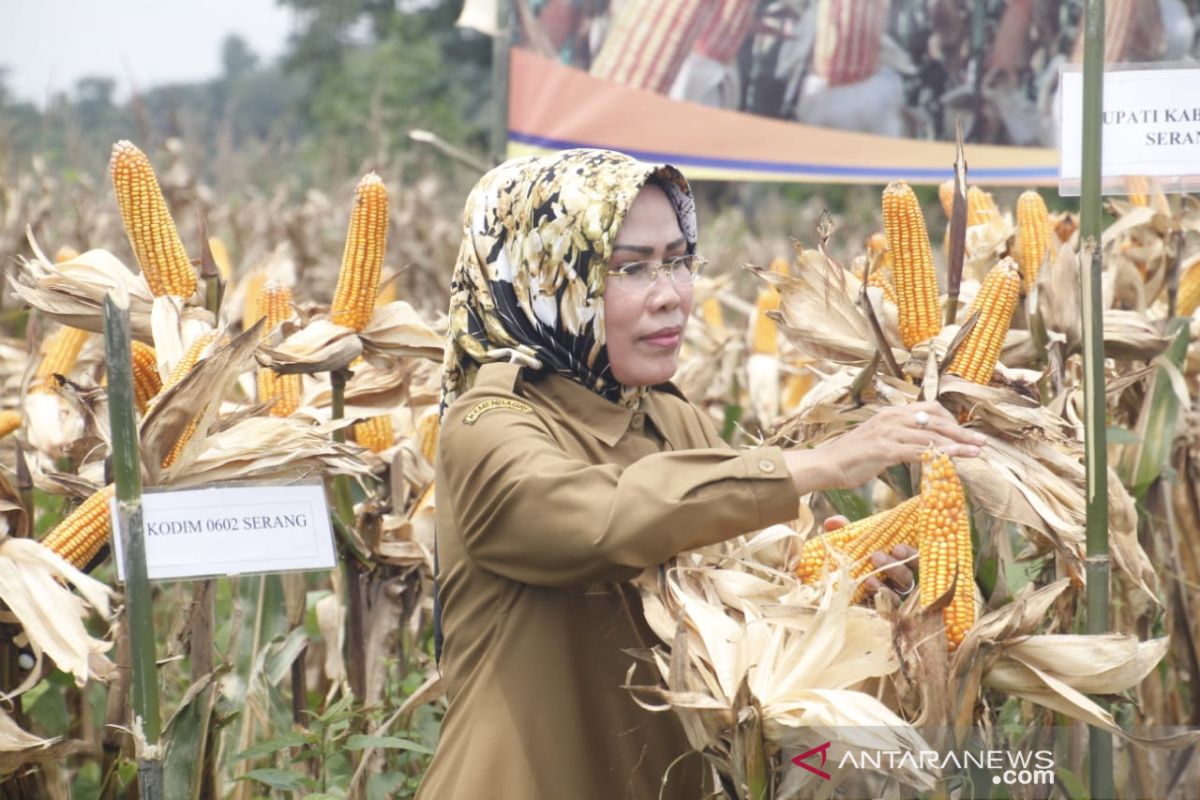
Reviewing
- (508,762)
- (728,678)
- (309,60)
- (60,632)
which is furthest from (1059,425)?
(309,60)

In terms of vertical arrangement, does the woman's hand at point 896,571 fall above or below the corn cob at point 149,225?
below

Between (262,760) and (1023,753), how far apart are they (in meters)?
1.90

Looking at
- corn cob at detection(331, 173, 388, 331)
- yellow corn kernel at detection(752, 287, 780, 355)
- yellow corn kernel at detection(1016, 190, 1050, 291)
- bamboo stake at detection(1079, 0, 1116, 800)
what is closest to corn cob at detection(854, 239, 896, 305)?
yellow corn kernel at detection(1016, 190, 1050, 291)

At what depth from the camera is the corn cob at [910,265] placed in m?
2.88

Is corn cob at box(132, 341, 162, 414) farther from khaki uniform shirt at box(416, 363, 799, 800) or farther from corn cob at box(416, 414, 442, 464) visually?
khaki uniform shirt at box(416, 363, 799, 800)

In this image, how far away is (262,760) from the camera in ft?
12.0

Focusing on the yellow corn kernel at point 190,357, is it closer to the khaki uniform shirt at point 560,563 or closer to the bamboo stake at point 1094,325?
the khaki uniform shirt at point 560,563

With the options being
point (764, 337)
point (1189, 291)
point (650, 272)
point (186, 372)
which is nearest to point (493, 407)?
point (650, 272)

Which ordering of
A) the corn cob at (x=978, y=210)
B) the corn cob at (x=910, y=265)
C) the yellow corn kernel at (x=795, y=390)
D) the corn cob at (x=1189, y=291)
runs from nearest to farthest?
the corn cob at (x=910, y=265)
the corn cob at (x=978, y=210)
the corn cob at (x=1189, y=291)
the yellow corn kernel at (x=795, y=390)

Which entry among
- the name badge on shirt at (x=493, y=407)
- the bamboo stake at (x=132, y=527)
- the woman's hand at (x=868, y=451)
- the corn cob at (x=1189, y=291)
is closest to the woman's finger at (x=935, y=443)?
the woman's hand at (x=868, y=451)

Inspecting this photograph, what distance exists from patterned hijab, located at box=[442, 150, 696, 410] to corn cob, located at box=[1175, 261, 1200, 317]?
2.42m

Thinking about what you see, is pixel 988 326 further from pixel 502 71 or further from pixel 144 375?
pixel 502 71

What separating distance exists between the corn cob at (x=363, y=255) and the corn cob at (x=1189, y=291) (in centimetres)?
242

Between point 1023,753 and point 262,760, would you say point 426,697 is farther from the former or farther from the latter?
point 1023,753
